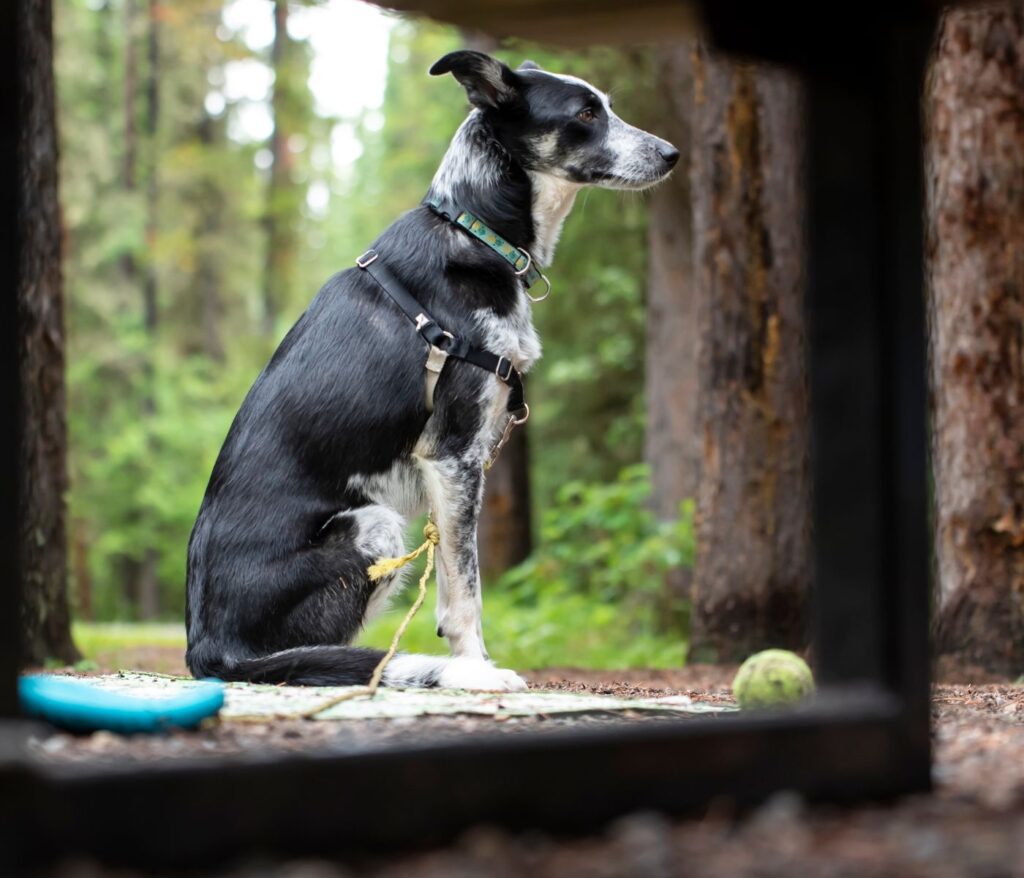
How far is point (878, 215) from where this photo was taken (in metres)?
3.17

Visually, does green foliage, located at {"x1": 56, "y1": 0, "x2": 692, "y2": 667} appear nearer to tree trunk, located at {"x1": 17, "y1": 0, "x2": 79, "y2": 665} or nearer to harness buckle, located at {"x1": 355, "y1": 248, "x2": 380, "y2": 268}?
tree trunk, located at {"x1": 17, "y1": 0, "x2": 79, "y2": 665}

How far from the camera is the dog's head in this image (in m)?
5.75

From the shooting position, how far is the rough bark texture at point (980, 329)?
680 cm

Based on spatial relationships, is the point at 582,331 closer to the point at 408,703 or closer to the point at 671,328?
the point at 671,328

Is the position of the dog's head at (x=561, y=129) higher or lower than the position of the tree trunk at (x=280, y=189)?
lower

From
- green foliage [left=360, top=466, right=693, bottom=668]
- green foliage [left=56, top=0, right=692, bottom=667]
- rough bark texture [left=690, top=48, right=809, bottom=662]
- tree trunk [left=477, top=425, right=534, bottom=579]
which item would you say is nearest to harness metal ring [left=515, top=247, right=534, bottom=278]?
rough bark texture [left=690, top=48, right=809, bottom=662]

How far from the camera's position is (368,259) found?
5.48 meters

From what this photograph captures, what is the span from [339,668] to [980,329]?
3.89m

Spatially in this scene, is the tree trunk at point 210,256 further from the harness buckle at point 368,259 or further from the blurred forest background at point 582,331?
the harness buckle at point 368,259

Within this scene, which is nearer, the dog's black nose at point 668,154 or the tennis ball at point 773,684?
the tennis ball at point 773,684

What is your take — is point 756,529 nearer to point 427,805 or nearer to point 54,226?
point 54,226

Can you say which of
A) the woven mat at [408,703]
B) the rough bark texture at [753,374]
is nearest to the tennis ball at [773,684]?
the woven mat at [408,703]

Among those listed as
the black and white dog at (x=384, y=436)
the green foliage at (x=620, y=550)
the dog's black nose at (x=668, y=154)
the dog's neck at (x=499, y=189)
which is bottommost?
the green foliage at (x=620, y=550)

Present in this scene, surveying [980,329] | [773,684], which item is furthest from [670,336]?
[773,684]
